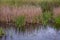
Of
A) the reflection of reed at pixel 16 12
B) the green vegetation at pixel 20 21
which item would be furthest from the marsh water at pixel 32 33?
the reflection of reed at pixel 16 12

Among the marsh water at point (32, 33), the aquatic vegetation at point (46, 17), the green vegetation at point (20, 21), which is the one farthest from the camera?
the aquatic vegetation at point (46, 17)

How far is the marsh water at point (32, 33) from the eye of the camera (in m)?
9.48

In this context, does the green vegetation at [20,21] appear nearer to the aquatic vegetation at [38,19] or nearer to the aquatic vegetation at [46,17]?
the aquatic vegetation at [38,19]

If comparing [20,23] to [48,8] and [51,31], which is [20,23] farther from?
[48,8]

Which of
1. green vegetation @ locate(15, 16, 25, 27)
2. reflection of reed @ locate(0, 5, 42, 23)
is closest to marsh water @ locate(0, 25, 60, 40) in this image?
green vegetation @ locate(15, 16, 25, 27)

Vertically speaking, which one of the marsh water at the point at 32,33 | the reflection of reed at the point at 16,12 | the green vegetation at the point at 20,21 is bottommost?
the marsh water at the point at 32,33

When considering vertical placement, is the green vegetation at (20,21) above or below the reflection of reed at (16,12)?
below

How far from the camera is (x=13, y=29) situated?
1035cm

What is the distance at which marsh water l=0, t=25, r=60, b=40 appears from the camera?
9477 mm

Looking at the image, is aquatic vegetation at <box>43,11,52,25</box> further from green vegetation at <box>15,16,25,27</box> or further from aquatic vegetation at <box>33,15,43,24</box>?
green vegetation at <box>15,16,25,27</box>

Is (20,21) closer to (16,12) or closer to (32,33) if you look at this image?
(16,12)

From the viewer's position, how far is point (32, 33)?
32.9ft

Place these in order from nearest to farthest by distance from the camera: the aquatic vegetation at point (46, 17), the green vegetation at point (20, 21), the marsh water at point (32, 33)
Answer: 1. the marsh water at point (32, 33)
2. the green vegetation at point (20, 21)
3. the aquatic vegetation at point (46, 17)

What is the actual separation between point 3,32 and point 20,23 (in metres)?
1.11
